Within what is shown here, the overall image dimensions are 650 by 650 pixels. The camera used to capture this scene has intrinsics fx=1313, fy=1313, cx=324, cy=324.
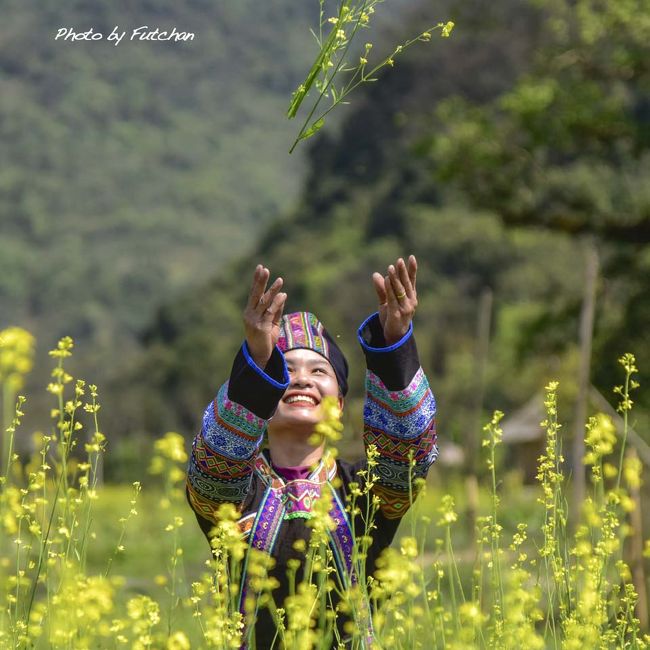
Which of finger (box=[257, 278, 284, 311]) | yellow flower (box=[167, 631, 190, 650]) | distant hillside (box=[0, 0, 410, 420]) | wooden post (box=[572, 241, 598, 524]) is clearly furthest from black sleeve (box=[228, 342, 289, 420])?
distant hillside (box=[0, 0, 410, 420])

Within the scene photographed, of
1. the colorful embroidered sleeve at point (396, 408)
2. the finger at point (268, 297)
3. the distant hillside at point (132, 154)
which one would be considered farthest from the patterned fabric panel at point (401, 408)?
the distant hillside at point (132, 154)

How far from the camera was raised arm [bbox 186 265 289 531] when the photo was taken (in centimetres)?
282

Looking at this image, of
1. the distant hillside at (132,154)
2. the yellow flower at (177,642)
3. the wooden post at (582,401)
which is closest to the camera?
the yellow flower at (177,642)

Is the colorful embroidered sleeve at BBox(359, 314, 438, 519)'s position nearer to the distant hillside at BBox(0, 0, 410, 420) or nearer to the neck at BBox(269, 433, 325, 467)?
the neck at BBox(269, 433, 325, 467)

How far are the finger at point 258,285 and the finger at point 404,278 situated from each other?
30cm

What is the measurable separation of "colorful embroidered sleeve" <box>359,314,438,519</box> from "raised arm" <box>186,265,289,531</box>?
0.21m

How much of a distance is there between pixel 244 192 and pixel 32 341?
489ft

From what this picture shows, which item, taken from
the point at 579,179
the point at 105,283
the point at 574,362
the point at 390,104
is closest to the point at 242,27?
the point at 105,283

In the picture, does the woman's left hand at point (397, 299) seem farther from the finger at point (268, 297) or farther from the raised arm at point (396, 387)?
the finger at point (268, 297)

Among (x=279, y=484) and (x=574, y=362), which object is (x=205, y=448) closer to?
(x=279, y=484)

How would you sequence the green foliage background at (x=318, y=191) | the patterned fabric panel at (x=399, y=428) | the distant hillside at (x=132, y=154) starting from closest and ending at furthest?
1. the patterned fabric panel at (x=399, y=428)
2. the green foliage background at (x=318, y=191)
3. the distant hillside at (x=132, y=154)

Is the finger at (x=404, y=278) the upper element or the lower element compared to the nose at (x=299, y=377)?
upper

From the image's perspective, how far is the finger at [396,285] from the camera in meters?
2.87

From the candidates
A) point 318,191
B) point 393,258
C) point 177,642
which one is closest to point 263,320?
point 177,642
